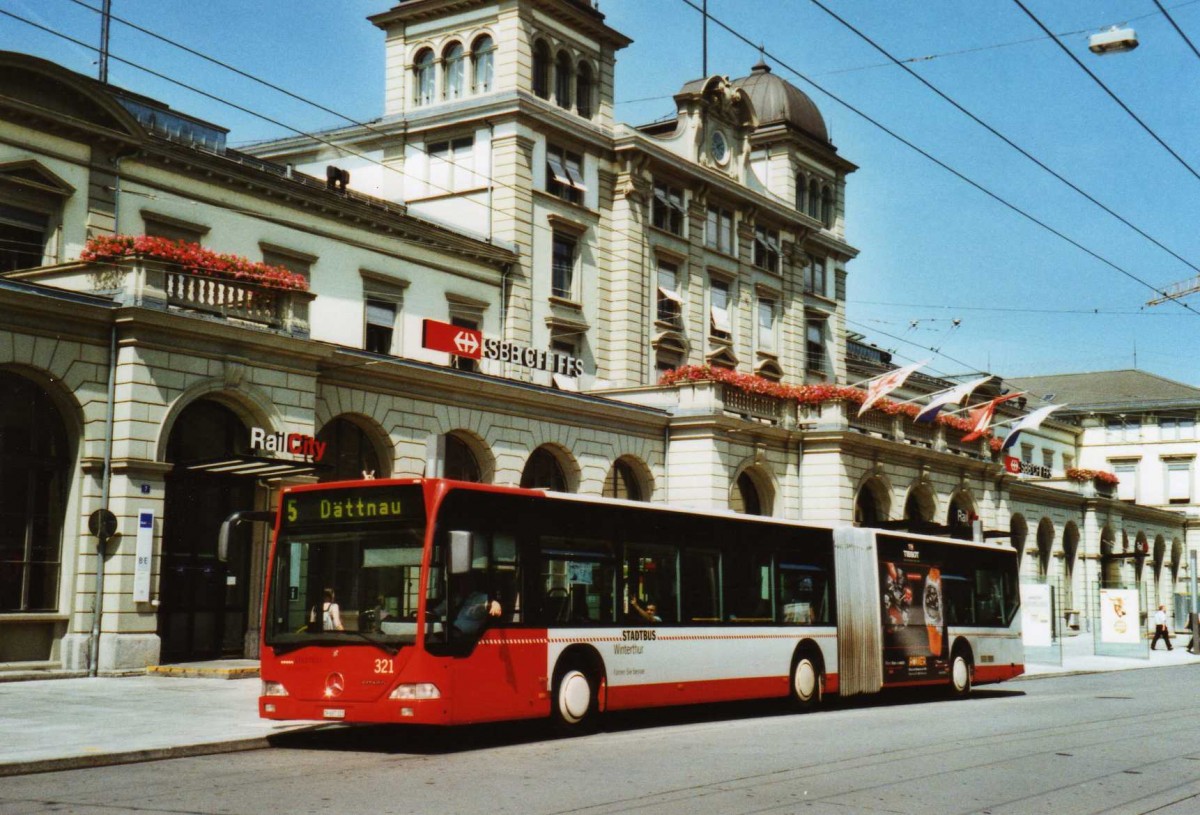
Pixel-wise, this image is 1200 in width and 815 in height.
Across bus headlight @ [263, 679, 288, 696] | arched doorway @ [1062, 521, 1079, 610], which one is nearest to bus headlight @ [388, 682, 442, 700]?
bus headlight @ [263, 679, 288, 696]

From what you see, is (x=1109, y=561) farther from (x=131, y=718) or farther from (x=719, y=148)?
(x=131, y=718)

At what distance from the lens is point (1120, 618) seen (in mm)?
46281

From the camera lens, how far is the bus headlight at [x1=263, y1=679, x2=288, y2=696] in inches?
647

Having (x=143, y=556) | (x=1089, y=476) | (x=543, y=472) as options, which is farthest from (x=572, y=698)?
(x=1089, y=476)

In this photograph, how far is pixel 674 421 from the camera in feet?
133

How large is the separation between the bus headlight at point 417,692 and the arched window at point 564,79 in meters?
32.1

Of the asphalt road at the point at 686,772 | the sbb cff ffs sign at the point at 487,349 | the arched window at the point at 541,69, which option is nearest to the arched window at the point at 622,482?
the sbb cff ffs sign at the point at 487,349

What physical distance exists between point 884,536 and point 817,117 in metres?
37.9

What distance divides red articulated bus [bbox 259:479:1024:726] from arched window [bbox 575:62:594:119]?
2443 centimetres

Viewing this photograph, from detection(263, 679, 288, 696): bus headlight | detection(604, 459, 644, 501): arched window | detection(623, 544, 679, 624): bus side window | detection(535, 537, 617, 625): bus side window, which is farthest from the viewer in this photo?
detection(604, 459, 644, 501): arched window

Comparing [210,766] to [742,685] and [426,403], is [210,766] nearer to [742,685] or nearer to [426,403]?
[742,685]

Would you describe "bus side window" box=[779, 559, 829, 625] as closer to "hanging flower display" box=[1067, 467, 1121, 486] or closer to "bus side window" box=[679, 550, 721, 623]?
"bus side window" box=[679, 550, 721, 623]

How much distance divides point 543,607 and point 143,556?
9.91 meters

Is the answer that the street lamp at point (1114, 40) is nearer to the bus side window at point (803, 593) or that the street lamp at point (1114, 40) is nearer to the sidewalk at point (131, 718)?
the bus side window at point (803, 593)
